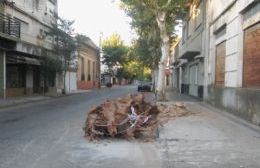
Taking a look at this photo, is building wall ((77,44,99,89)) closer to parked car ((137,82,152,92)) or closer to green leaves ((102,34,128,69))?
parked car ((137,82,152,92))

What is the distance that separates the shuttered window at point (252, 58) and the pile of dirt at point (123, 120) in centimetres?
415

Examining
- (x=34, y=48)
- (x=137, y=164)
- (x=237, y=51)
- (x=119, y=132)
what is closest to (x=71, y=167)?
(x=137, y=164)

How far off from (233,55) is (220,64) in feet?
13.5

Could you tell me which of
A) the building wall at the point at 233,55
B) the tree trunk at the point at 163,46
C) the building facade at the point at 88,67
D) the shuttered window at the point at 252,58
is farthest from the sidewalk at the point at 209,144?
the building facade at the point at 88,67

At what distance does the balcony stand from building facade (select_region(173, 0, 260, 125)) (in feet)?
41.5

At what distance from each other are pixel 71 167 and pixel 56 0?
42044 mm

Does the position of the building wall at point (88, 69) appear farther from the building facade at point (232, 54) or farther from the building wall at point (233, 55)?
the building wall at point (233, 55)

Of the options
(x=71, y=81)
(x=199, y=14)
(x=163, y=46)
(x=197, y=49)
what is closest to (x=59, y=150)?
(x=163, y=46)

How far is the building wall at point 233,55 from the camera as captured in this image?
15898mm

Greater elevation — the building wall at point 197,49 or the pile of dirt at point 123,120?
the building wall at point 197,49

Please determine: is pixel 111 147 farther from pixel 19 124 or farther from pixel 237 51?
pixel 237 51

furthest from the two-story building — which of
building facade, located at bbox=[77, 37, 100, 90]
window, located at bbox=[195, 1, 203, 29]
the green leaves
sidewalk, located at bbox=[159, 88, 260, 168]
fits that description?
the green leaves

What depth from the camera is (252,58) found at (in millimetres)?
16141

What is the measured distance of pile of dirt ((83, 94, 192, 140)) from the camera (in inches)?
470
